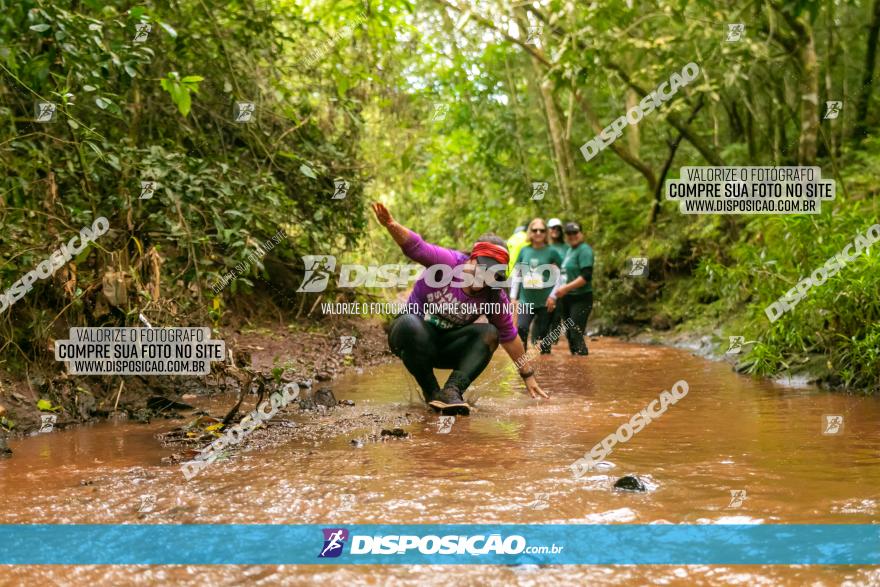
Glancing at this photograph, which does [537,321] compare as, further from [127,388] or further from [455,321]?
[127,388]

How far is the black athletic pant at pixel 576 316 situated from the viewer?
9898 mm

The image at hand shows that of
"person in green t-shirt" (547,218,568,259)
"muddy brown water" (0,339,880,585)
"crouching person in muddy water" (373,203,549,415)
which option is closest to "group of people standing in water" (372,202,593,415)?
"crouching person in muddy water" (373,203,549,415)

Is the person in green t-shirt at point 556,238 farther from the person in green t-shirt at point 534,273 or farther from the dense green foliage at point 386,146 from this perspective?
the dense green foliage at point 386,146

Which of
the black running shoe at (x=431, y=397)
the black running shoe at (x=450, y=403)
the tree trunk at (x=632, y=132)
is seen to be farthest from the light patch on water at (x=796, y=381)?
the tree trunk at (x=632, y=132)

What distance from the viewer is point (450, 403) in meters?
5.57

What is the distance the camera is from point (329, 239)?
9758mm

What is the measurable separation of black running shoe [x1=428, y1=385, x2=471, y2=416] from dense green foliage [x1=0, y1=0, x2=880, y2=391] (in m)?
1.77

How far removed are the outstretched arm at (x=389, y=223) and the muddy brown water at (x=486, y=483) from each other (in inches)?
47.7

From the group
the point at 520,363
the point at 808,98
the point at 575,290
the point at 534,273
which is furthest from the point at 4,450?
the point at 808,98

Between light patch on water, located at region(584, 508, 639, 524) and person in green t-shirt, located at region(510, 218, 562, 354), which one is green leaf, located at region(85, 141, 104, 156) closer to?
light patch on water, located at region(584, 508, 639, 524)

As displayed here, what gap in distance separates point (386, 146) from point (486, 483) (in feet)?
37.6

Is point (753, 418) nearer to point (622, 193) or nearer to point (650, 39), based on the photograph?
point (650, 39)

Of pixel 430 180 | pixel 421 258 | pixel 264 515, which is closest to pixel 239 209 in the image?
pixel 421 258

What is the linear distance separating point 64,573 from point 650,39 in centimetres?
970
